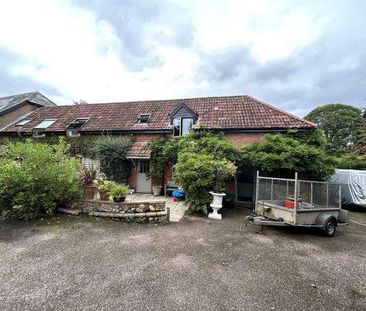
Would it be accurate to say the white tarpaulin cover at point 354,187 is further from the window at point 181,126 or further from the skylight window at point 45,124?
the skylight window at point 45,124

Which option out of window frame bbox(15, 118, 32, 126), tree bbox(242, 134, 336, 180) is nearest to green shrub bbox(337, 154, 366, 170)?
tree bbox(242, 134, 336, 180)

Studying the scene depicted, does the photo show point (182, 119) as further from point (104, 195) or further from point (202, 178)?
point (104, 195)

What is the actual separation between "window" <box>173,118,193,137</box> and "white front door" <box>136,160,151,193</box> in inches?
115

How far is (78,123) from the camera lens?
16.7m

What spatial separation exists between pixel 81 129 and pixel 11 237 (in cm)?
1075

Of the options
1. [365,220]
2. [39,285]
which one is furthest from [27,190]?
[365,220]

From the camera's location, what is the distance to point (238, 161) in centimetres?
1102

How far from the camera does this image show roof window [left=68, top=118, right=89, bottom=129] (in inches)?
650

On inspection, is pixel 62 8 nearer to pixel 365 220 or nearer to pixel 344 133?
pixel 365 220

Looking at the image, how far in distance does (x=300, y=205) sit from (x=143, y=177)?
10.1 m

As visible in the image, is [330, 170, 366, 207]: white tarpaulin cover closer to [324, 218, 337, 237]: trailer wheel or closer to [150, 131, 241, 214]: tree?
[324, 218, 337, 237]: trailer wheel

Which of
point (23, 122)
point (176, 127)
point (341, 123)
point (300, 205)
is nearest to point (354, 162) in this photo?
point (300, 205)

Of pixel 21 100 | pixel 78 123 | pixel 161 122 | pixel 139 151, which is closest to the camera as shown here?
pixel 139 151

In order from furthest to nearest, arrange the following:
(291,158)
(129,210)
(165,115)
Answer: (165,115) → (291,158) → (129,210)
